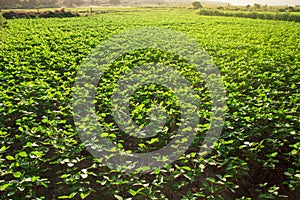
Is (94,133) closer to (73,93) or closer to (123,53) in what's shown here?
(73,93)

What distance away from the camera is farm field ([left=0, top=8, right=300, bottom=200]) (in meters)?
3.15

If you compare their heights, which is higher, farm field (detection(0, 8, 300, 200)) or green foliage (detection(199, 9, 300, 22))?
green foliage (detection(199, 9, 300, 22))

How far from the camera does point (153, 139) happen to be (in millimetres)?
3383

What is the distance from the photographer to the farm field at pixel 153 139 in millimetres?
3154

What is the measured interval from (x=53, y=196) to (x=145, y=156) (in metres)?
1.21

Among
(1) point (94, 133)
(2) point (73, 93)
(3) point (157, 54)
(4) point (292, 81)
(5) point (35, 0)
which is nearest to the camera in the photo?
(1) point (94, 133)

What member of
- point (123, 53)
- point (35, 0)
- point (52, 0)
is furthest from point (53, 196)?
point (52, 0)

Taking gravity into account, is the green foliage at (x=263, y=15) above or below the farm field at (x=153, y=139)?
above

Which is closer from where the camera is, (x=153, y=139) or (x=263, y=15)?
(x=153, y=139)

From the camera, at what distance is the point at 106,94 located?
17.6ft

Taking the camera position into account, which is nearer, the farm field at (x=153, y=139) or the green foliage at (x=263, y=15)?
the farm field at (x=153, y=139)

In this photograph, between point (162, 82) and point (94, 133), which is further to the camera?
point (162, 82)

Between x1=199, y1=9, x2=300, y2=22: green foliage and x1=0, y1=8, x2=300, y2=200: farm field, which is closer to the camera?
x1=0, y1=8, x2=300, y2=200: farm field

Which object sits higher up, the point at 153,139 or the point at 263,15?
the point at 263,15
